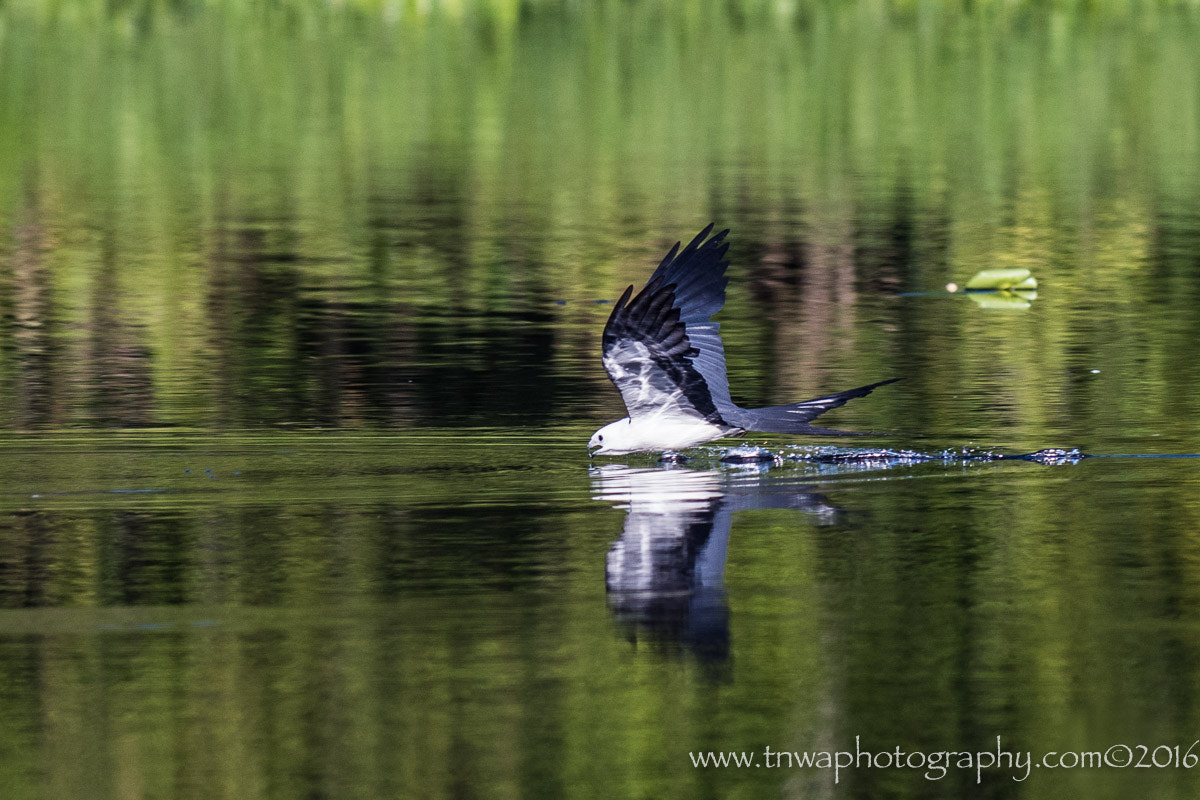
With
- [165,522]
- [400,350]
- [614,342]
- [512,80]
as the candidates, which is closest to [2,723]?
[165,522]

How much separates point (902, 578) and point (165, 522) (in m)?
3.17

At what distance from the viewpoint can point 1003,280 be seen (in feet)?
62.6

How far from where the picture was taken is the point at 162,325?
17.0 metres

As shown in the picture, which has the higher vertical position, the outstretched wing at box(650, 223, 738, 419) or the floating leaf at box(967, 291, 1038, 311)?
the outstretched wing at box(650, 223, 738, 419)

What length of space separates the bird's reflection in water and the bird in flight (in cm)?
25

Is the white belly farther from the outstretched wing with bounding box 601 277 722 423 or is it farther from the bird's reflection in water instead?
the bird's reflection in water

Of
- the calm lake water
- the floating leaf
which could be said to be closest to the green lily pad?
the floating leaf

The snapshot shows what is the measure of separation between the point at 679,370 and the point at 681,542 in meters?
1.45

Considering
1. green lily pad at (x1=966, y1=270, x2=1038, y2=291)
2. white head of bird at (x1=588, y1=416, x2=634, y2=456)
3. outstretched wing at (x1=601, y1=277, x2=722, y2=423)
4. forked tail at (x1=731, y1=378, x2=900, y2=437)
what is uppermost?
outstretched wing at (x1=601, y1=277, x2=722, y2=423)

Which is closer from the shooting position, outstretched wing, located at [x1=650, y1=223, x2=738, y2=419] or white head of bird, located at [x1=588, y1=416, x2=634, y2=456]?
outstretched wing, located at [x1=650, y1=223, x2=738, y2=419]

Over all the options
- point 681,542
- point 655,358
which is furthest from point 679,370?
point 681,542

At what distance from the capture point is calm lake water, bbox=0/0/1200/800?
23.6ft

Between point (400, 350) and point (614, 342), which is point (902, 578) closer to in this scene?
point (614, 342)

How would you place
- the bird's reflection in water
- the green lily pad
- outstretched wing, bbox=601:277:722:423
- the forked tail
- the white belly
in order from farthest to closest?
1. the green lily pad
2. the white belly
3. the forked tail
4. outstretched wing, bbox=601:277:722:423
5. the bird's reflection in water
